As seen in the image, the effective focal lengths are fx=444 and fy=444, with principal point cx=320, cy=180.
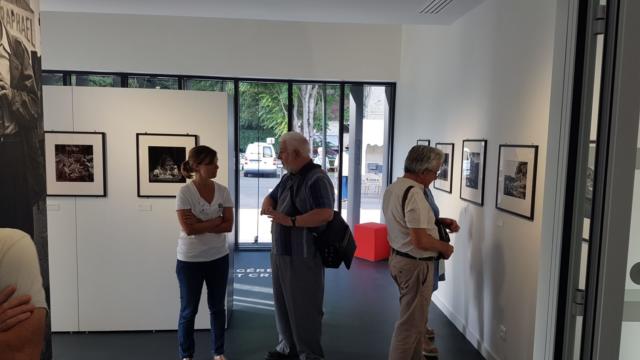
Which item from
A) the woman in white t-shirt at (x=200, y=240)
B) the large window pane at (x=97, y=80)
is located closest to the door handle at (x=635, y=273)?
the woman in white t-shirt at (x=200, y=240)

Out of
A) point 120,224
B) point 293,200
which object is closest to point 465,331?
point 293,200

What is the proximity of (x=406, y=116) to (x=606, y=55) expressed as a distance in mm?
5147

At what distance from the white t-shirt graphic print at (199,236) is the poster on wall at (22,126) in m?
1.40

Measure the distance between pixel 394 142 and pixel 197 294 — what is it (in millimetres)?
4561

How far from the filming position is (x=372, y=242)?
250 inches

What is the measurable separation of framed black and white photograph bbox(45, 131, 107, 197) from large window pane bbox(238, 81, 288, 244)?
3.31 meters

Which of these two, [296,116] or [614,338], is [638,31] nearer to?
[614,338]

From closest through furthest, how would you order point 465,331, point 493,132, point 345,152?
1. point 493,132
2. point 465,331
3. point 345,152

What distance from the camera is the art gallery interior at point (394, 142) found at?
1210 mm

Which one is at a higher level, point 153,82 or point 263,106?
point 153,82

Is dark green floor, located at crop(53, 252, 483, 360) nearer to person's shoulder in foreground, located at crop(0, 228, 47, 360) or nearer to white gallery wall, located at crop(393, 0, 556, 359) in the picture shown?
white gallery wall, located at crop(393, 0, 556, 359)

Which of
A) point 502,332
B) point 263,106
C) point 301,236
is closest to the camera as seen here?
point 301,236

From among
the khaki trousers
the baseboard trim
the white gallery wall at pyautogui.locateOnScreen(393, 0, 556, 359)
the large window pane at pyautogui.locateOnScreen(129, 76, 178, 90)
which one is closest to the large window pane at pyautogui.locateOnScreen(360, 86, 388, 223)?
the white gallery wall at pyautogui.locateOnScreen(393, 0, 556, 359)

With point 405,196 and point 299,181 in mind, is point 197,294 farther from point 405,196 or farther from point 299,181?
point 405,196
